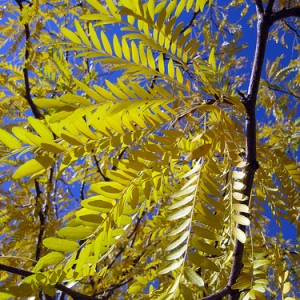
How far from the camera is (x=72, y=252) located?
0.58m

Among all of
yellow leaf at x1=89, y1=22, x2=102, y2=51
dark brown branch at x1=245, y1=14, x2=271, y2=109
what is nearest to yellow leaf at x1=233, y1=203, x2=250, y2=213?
dark brown branch at x1=245, y1=14, x2=271, y2=109

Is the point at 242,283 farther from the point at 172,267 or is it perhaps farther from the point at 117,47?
the point at 117,47

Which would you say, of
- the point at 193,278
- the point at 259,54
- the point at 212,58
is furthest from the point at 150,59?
the point at 193,278

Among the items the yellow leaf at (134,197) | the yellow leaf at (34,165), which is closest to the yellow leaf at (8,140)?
the yellow leaf at (34,165)

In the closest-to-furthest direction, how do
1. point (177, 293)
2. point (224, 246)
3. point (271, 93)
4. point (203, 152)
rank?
point (177, 293) → point (203, 152) → point (224, 246) → point (271, 93)

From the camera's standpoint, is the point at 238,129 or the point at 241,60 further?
the point at 241,60

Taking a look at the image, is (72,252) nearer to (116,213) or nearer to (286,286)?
(116,213)

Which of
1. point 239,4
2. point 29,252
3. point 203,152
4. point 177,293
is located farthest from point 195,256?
point 239,4

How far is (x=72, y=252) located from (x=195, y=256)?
0.18 meters

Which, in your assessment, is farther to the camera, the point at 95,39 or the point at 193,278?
the point at 95,39

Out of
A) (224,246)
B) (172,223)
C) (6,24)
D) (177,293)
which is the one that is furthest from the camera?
(6,24)

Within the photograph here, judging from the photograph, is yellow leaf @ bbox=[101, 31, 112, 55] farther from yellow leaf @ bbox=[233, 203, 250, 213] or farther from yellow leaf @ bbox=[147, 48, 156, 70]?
yellow leaf @ bbox=[233, 203, 250, 213]

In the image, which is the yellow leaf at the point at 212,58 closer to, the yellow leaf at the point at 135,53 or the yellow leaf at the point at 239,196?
the yellow leaf at the point at 135,53

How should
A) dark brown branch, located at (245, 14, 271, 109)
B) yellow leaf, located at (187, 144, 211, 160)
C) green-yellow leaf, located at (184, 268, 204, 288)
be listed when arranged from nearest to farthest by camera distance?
green-yellow leaf, located at (184, 268, 204, 288) → yellow leaf, located at (187, 144, 211, 160) → dark brown branch, located at (245, 14, 271, 109)
